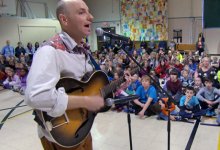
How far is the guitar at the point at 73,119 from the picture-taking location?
4.12 feet

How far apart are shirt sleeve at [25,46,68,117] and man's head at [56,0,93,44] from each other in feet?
0.78

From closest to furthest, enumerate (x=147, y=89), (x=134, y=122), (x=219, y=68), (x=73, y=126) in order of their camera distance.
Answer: (x=73, y=126)
(x=134, y=122)
(x=147, y=89)
(x=219, y=68)

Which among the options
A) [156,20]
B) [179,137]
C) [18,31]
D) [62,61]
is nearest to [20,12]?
[18,31]

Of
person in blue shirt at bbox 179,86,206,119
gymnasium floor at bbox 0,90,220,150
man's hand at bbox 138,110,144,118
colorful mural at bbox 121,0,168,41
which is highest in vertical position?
colorful mural at bbox 121,0,168,41

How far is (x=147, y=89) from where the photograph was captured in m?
4.09

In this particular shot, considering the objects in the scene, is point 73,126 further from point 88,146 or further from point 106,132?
point 106,132

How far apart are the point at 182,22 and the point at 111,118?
35.4 ft

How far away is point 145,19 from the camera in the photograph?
13.9m

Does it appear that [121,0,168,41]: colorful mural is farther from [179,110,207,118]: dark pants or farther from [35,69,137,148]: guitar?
[35,69,137,148]: guitar

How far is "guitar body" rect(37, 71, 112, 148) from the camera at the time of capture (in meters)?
1.26

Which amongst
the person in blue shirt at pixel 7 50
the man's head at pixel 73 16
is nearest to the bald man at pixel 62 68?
the man's head at pixel 73 16

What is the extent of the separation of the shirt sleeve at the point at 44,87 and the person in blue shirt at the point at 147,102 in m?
2.95

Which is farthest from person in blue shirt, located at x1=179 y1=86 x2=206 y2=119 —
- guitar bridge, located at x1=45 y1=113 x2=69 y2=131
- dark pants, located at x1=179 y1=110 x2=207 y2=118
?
guitar bridge, located at x1=45 y1=113 x2=69 y2=131

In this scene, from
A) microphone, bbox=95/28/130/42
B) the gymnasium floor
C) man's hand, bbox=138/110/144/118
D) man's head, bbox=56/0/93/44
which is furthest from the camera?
man's hand, bbox=138/110/144/118
